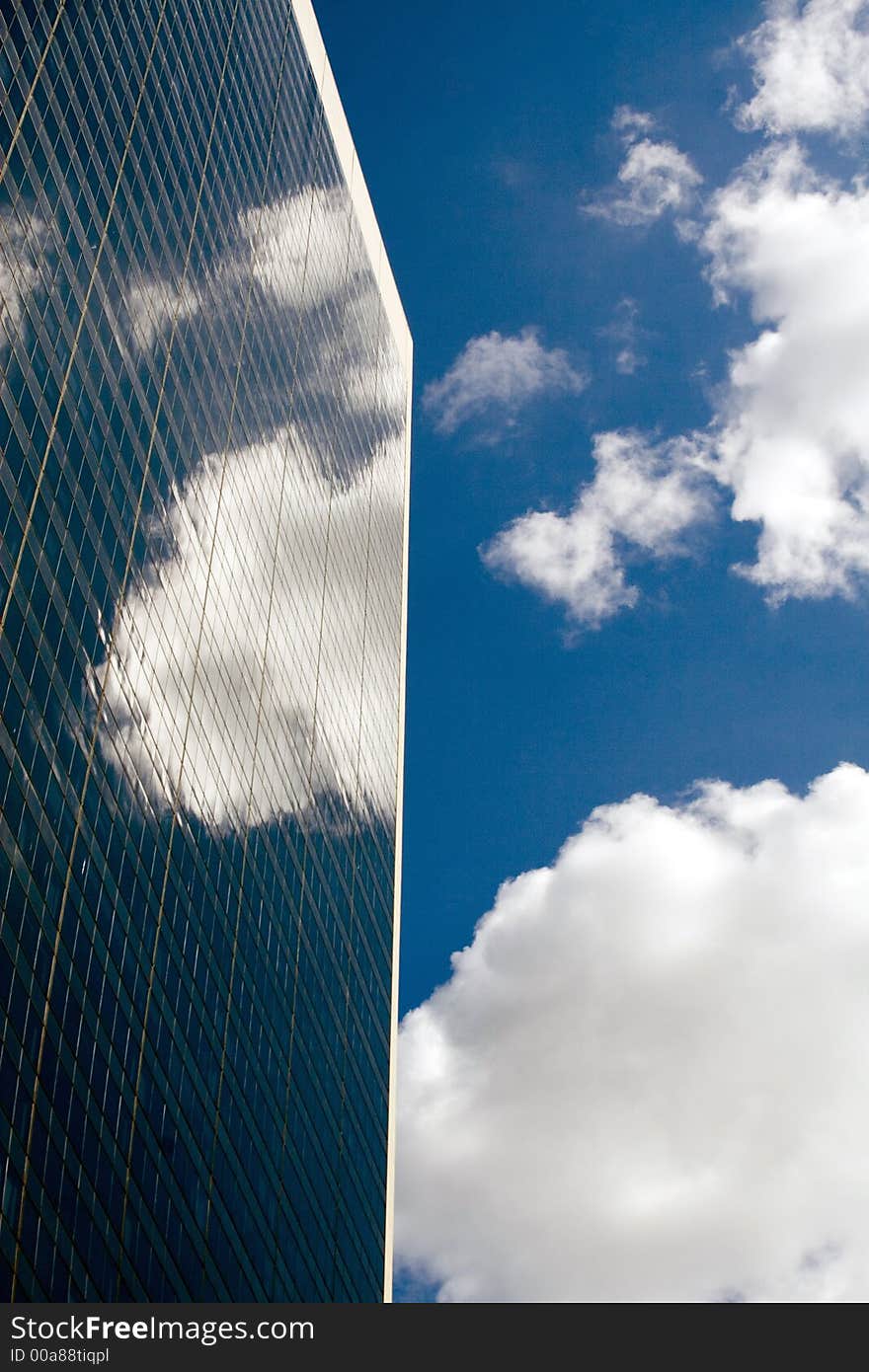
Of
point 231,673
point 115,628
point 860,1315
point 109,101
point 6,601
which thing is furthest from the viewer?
point 231,673

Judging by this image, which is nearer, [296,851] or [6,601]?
[6,601]

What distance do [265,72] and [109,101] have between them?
44727mm

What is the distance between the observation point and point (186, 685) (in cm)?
10850

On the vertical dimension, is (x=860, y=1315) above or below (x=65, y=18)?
below

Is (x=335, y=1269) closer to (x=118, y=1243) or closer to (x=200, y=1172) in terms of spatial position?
(x=200, y=1172)

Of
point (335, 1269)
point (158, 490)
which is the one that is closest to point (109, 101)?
point (158, 490)

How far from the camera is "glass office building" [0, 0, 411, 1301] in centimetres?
8250

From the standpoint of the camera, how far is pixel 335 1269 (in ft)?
410

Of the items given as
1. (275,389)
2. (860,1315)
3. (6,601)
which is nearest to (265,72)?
(275,389)

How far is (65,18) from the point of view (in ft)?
327

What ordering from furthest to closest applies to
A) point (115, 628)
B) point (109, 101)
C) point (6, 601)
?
point (109, 101), point (115, 628), point (6, 601)

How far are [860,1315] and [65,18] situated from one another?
277ft

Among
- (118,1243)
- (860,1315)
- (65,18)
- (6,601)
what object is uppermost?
(65,18)

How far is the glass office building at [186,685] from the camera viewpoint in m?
82.5
